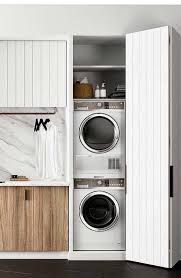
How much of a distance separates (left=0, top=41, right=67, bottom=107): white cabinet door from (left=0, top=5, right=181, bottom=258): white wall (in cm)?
19

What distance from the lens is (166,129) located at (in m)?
5.04

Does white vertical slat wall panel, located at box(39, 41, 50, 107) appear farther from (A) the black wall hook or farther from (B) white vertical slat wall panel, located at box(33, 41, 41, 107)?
(A) the black wall hook

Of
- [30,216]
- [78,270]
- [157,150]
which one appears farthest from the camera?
[30,216]

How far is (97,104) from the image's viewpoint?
5477 mm

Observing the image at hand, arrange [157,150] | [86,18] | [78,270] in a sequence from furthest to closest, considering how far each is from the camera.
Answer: [86,18] < [157,150] < [78,270]

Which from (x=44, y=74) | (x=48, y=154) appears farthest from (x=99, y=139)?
(x=44, y=74)

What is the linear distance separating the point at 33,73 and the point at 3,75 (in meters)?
0.33

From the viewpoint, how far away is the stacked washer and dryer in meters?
5.43

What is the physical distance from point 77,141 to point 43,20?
4.55 ft

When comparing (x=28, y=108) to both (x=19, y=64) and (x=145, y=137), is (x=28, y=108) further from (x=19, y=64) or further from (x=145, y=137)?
(x=145, y=137)

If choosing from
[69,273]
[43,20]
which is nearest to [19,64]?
[43,20]

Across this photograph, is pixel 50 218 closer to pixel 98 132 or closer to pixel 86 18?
pixel 98 132

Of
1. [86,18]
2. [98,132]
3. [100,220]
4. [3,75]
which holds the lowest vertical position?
[100,220]

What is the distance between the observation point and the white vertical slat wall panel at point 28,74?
5.61 metres
